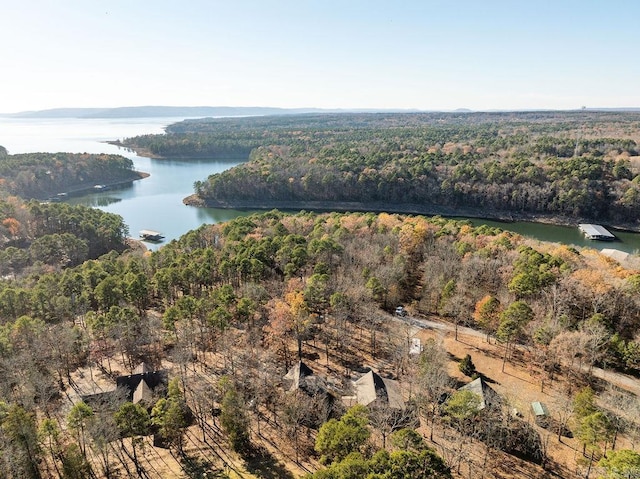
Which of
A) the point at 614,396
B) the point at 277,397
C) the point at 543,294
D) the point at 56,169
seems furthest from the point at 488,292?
the point at 56,169

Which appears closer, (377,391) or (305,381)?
(377,391)

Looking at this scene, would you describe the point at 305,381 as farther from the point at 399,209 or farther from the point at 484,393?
the point at 399,209

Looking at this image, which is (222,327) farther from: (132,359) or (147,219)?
(147,219)

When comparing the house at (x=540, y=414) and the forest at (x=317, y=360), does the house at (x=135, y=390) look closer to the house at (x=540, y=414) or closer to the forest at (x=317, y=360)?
the forest at (x=317, y=360)


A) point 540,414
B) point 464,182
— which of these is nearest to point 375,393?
point 540,414

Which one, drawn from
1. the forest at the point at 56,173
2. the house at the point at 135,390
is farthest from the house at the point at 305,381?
the forest at the point at 56,173
